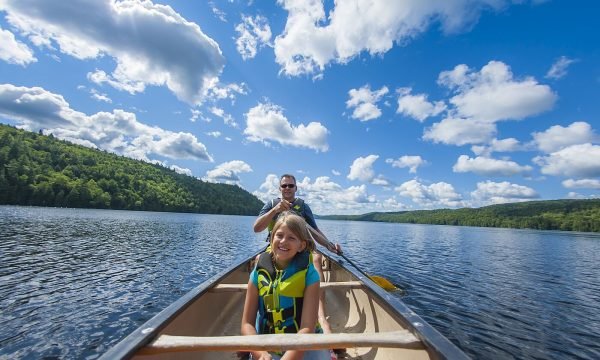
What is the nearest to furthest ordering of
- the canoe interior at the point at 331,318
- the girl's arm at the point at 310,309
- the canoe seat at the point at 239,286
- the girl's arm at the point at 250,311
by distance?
the girl's arm at the point at 310,309
the girl's arm at the point at 250,311
the canoe interior at the point at 331,318
the canoe seat at the point at 239,286

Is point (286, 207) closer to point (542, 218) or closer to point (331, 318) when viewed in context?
point (331, 318)

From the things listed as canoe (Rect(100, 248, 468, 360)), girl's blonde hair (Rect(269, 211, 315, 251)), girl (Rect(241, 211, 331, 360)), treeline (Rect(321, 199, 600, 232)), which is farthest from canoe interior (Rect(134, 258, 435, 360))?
treeline (Rect(321, 199, 600, 232))

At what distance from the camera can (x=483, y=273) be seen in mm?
19438

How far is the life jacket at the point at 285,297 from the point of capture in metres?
3.23

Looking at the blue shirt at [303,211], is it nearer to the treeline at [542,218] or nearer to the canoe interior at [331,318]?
the canoe interior at [331,318]

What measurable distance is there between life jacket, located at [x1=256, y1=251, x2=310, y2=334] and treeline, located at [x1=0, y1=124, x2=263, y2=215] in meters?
110

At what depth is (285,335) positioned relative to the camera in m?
2.70

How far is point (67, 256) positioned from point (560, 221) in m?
182

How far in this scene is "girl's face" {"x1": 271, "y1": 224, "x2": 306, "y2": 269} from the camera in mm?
3270

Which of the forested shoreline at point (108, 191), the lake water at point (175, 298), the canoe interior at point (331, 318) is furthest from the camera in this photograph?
the forested shoreline at point (108, 191)

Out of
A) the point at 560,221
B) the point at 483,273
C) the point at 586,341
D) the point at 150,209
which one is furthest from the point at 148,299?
the point at 560,221

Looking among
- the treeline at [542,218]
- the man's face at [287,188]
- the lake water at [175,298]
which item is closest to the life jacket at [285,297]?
the man's face at [287,188]

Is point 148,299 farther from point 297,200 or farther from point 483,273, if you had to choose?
point 483,273

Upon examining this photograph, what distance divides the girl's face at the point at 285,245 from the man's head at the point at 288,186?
314 cm
